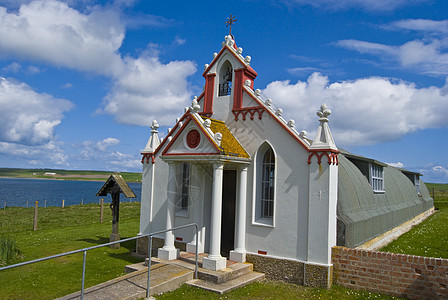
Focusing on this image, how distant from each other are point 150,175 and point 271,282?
22.6 feet

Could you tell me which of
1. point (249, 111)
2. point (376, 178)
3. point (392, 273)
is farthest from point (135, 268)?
point (376, 178)

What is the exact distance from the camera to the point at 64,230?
21531 mm

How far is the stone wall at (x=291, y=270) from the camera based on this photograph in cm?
1048

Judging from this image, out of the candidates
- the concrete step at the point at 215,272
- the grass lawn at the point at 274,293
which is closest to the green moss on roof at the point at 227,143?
the concrete step at the point at 215,272

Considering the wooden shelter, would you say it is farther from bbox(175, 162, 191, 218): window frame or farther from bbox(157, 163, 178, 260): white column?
bbox(157, 163, 178, 260): white column

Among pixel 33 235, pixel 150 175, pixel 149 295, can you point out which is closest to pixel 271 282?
pixel 149 295

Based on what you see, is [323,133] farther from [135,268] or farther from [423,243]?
[423,243]

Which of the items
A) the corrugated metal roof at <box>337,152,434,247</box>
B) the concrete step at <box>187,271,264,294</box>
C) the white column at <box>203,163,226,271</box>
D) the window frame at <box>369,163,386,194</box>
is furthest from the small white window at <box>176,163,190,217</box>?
the window frame at <box>369,163,386,194</box>

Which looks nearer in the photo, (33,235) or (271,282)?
(271,282)

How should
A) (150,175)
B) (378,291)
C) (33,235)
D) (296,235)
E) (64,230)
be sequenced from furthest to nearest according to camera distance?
(64,230) < (33,235) < (150,175) < (296,235) < (378,291)

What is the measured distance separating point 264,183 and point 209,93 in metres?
4.41

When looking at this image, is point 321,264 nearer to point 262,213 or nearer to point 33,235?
point 262,213

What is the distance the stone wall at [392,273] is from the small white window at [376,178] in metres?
7.57

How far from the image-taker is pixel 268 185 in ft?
40.5
